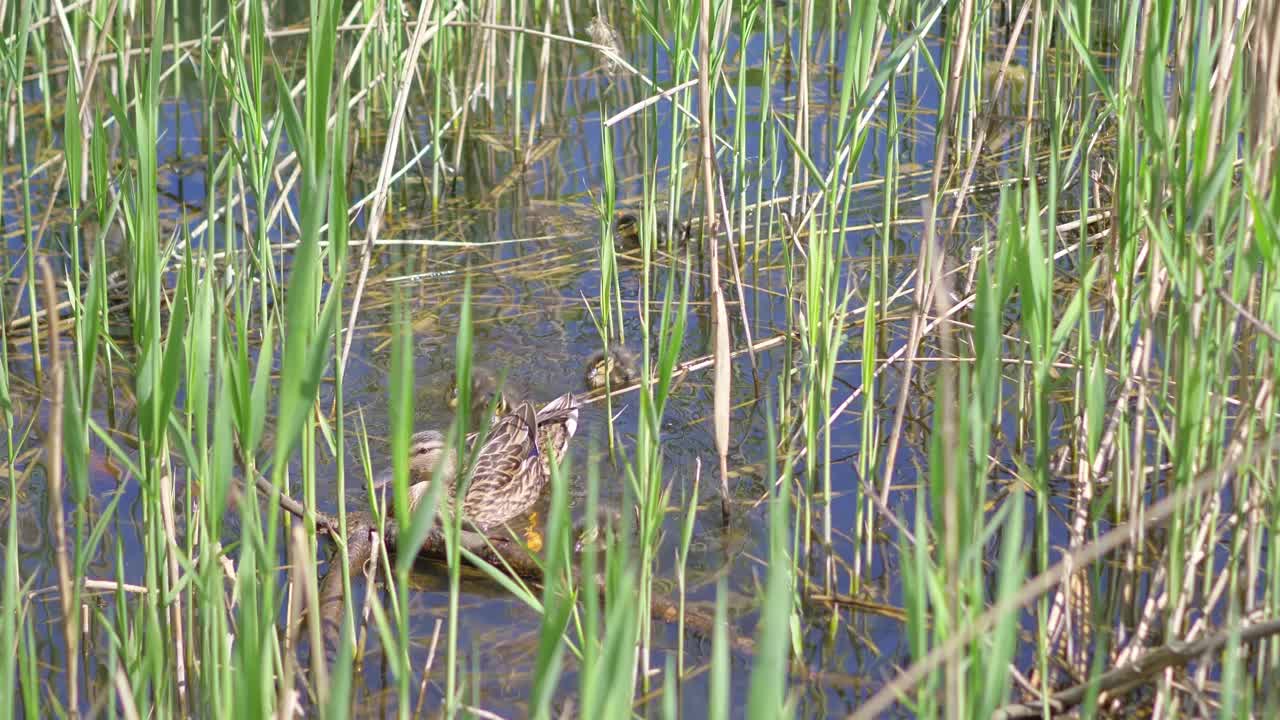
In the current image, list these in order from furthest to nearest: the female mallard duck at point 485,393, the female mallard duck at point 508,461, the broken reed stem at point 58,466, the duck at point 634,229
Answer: the duck at point 634,229, the female mallard duck at point 485,393, the female mallard duck at point 508,461, the broken reed stem at point 58,466

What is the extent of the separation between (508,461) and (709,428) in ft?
2.25

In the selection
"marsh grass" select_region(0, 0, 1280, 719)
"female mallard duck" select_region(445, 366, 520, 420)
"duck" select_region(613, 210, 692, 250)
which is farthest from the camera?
"duck" select_region(613, 210, 692, 250)

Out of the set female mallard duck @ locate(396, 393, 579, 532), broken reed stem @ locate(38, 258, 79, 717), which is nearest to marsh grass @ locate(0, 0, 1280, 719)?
broken reed stem @ locate(38, 258, 79, 717)

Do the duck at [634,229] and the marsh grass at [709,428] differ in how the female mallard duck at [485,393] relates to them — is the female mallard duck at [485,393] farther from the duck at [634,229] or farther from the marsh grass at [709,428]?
the duck at [634,229]

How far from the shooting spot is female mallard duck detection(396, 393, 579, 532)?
4410 millimetres

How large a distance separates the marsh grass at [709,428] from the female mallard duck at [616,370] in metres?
0.08

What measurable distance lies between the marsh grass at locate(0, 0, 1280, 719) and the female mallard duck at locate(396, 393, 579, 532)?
148mm

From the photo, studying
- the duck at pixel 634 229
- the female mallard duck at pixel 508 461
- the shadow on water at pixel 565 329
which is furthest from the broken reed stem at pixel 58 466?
the duck at pixel 634 229

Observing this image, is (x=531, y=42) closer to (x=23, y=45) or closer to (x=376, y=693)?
(x=23, y=45)

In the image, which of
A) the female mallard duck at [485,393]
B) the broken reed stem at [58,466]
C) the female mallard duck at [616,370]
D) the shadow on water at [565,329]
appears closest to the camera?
the broken reed stem at [58,466]

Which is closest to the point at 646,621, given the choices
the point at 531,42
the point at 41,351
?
the point at 41,351

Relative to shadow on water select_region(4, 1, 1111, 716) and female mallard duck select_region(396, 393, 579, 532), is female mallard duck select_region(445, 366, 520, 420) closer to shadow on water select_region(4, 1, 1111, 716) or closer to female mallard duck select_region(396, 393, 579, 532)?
shadow on water select_region(4, 1, 1111, 716)

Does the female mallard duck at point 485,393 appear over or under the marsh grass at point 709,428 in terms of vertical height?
under

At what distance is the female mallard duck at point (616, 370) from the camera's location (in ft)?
15.5
